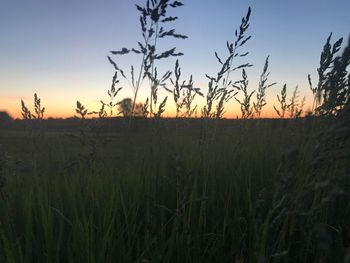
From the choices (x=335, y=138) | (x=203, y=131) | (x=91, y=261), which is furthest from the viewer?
(x=203, y=131)

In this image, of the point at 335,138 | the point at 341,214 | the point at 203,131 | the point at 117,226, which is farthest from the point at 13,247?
the point at 203,131

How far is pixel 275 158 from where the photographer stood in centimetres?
384

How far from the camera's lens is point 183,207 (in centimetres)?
185

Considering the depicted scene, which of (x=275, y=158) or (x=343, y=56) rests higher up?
(x=343, y=56)

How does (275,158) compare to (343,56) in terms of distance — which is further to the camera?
(275,158)

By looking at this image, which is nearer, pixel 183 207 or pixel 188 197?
pixel 183 207

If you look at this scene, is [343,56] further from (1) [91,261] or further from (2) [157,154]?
(2) [157,154]

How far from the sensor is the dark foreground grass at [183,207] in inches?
54.5

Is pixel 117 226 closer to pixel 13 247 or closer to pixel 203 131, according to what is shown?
pixel 13 247

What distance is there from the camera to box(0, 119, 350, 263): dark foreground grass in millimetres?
1385

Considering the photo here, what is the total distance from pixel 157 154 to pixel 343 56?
1952 mm

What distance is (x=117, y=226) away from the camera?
2135 mm

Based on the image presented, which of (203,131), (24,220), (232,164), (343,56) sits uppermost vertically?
(343,56)

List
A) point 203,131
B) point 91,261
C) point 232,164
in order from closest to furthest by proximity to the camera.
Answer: point 91,261
point 232,164
point 203,131
